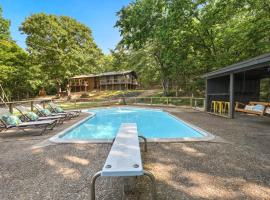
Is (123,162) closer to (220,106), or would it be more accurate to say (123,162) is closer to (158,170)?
(158,170)

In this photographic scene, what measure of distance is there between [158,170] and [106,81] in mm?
34255

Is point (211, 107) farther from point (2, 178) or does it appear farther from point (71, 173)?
point (2, 178)

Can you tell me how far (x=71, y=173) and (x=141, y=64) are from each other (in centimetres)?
2331

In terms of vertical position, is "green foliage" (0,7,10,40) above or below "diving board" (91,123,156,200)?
above

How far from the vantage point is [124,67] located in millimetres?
38156

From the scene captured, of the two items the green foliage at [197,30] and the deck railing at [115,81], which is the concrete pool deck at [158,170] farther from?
the deck railing at [115,81]

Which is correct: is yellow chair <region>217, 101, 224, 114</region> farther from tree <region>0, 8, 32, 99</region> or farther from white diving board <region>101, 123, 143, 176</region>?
tree <region>0, 8, 32, 99</region>

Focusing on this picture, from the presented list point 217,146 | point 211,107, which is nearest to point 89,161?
point 217,146

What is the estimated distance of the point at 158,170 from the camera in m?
3.20

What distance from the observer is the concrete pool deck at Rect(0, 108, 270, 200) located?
8.25ft

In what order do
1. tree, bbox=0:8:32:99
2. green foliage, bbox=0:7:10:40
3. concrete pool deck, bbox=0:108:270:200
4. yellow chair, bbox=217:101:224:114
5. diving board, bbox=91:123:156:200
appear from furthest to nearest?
tree, bbox=0:8:32:99
green foliage, bbox=0:7:10:40
yellow chair, bbox=217:101:224:114
concrete pool deck, bbox=0:108:270:200
diving board, bbox=91:123:156:200

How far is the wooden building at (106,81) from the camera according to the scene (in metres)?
35.1

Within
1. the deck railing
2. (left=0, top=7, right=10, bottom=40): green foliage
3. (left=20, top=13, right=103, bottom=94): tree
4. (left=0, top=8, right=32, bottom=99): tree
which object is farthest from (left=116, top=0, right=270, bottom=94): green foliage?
the deck railing

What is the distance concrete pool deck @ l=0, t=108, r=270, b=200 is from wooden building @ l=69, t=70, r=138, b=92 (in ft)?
99.1
